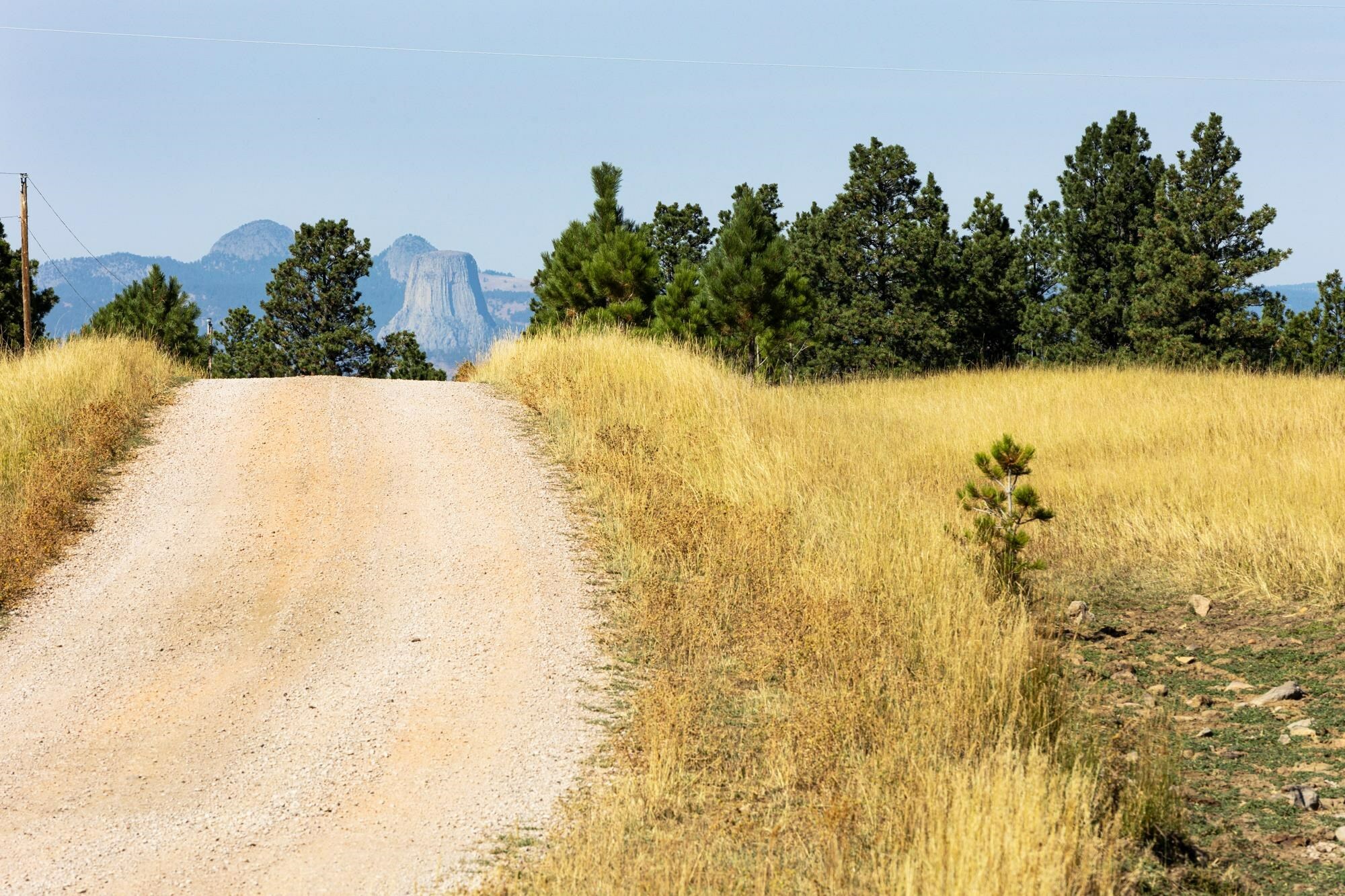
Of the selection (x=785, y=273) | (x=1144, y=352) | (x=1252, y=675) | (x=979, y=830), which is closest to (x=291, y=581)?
(x=979, y=830)

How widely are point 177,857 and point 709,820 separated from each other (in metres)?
2.41

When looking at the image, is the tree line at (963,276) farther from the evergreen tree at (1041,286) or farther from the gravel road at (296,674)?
the gravel road at (296,674)

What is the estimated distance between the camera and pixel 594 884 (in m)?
4.32

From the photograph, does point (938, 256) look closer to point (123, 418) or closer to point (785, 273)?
point (785, 273)

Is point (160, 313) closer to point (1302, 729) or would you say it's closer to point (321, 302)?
point (321, 302)

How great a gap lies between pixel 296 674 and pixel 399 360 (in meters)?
46.3

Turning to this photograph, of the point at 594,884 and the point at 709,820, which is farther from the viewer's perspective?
the point at 709,820

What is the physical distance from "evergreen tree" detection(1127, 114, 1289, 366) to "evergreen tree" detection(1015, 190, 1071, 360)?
4412mm

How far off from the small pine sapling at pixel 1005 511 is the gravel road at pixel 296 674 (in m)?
3.05

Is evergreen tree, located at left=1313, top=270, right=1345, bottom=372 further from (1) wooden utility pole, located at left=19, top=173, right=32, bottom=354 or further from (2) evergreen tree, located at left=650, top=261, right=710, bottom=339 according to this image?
(1) wooden utility pole, located at left=19, top=173, right=32, bottom=354

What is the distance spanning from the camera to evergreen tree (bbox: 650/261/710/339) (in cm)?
2580

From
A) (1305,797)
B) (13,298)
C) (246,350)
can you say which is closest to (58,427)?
(1305,797)

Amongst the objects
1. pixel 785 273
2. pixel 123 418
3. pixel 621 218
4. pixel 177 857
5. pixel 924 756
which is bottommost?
pixel 177 857

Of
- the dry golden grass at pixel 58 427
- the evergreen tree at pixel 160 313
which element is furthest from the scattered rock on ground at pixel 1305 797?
the evergreen tree at pixel 160 313
